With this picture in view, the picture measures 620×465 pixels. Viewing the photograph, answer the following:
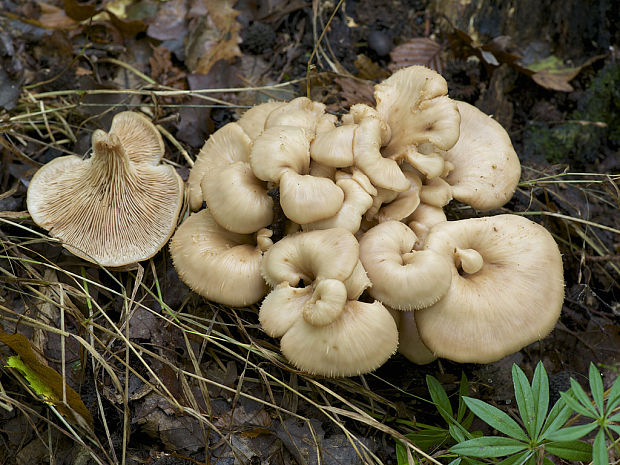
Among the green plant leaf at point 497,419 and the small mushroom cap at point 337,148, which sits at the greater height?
the small mushroom cap at point 337,148

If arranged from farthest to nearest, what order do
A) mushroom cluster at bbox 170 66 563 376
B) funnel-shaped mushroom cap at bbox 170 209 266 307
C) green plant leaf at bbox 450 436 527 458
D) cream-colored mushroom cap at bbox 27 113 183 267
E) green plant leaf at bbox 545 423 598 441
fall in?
cream-colored mushroom cap at bbox 27 113 183 267, funnel-shaped mushroom cap at bbox 170 209 266 307, mushroom cluster at bbox 170 66 563 376, green plant leaf at bbox 450 436 527 458, green plant leaf at bbox 545 423 598 441

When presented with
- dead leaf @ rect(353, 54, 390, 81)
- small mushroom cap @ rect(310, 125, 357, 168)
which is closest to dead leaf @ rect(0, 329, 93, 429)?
small mushroom cap @ rect(310, 125, 357, 168)

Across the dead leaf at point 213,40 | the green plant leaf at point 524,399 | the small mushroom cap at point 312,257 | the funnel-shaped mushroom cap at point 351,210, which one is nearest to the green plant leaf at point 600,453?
the green plant leaf at point 524,399

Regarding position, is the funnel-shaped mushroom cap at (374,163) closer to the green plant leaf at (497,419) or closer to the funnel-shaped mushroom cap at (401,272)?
the funnel-shaped mushroom cap at (401,272)

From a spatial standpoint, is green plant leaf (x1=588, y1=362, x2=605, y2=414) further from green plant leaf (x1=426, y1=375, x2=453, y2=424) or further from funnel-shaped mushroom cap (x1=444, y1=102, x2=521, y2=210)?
funnel-shaped mushroom cap (x1=444, y1=102, x2=521, y2=210)

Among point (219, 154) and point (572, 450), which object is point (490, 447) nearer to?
point (572, 450)

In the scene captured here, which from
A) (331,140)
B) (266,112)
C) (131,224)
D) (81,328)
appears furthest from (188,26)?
(81,328)

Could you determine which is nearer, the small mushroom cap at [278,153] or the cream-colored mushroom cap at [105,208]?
the small mushroom cap at [278,153]

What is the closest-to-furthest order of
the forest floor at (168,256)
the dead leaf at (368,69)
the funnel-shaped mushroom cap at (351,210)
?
the funnel-shaped mushroom cap at (351,210) → the forest floor at (168,256) → the dead leaf at (368,69)
